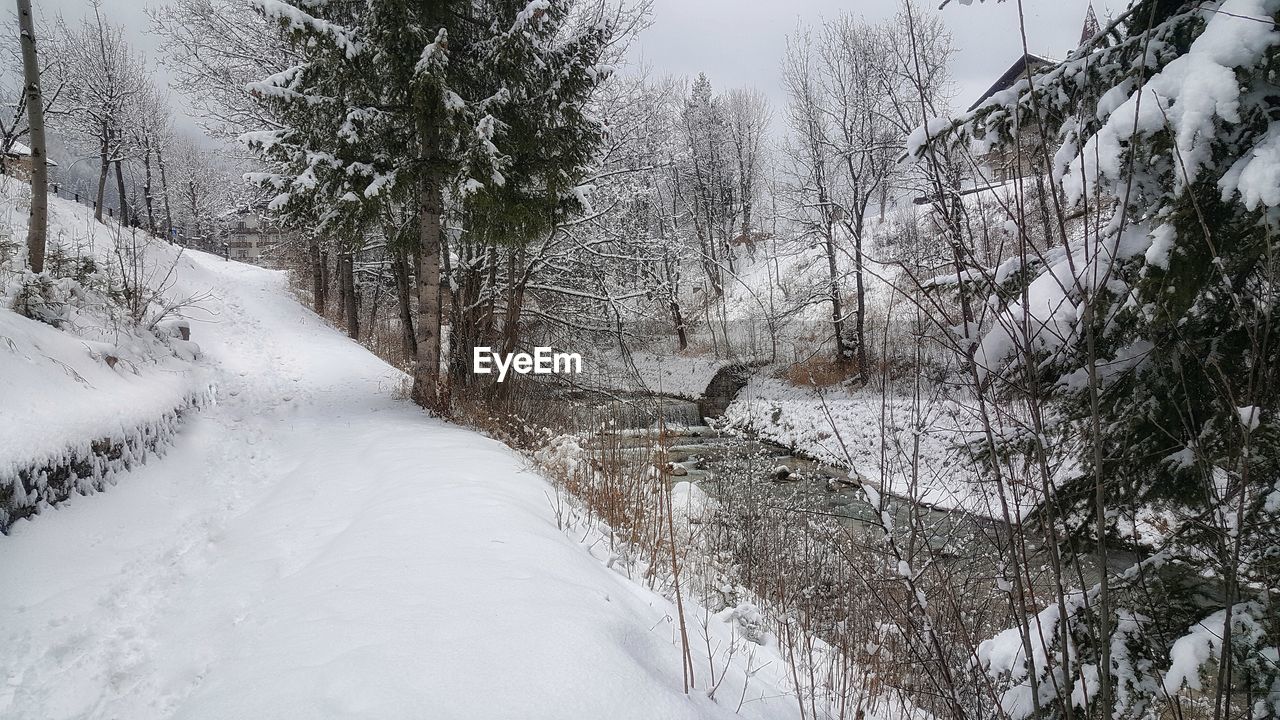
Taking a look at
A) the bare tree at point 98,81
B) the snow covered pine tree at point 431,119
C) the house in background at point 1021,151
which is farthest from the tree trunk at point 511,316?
the bare tree at point 98,81

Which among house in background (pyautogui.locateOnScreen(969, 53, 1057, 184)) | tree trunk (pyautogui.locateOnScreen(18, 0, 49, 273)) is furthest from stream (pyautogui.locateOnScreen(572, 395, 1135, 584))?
tree trunk (pyautogui.locateOnScreen(18, 0, 49, 273))

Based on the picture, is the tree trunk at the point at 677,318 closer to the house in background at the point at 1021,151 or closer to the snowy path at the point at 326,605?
the snowy path at the point at 326,605

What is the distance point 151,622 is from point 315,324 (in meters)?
15.4

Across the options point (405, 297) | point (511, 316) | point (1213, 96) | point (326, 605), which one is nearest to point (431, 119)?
point (511, 316)

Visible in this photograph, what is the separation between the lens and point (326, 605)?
8.84ft

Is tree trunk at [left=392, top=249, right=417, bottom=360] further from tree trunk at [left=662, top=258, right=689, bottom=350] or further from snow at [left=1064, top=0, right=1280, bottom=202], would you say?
snow at [left=1064, top=0, right=1280, bottom=202]

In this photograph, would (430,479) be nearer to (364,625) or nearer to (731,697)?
(364,625)

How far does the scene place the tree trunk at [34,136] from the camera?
22.6ft

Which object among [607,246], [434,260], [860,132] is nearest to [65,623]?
[434,260]

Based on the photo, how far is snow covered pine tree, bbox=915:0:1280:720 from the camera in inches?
70.0
